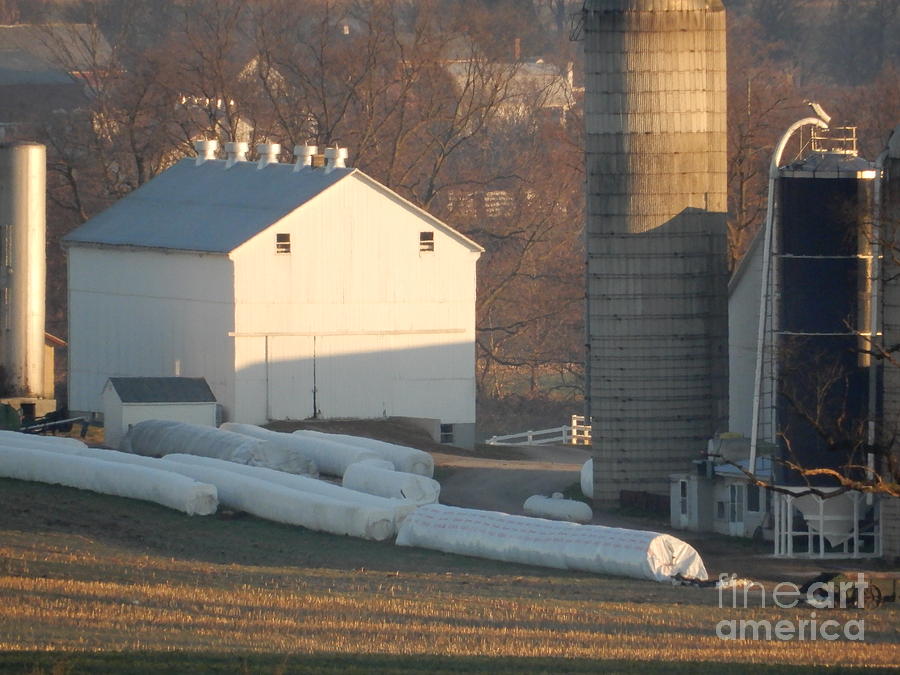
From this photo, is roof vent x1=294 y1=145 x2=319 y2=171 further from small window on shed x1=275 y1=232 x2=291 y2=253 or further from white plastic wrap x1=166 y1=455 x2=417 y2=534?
white plastic wrap x1=166 y1=455 x2=417 y2=534

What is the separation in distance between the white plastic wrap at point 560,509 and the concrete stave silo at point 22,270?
57.5 feet

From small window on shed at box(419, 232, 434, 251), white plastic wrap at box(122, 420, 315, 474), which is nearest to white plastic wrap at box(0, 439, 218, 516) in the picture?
white plastic wrap at box(122, 420, 315, 474)

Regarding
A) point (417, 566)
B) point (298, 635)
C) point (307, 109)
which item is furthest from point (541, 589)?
point (307, 109)

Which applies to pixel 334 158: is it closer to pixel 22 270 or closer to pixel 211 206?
pixel 211 206

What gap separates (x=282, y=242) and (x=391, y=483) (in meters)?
12.4

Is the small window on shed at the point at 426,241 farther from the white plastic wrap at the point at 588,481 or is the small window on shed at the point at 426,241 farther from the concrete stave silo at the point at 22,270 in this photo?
the white plastic wrap at the point at 588,481

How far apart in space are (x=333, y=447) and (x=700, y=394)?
25.7ft

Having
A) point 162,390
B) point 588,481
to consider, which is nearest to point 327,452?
point 588,481

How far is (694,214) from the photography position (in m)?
37.2

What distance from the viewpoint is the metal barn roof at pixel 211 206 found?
46312 millimetres

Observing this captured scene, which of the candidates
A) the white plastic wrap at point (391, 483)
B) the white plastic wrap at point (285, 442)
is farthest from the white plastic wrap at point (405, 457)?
the white plastic wrap at point (391, 483)

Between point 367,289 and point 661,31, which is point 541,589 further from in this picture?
point 367,289

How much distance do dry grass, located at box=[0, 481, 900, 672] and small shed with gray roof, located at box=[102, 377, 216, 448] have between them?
43.1 ft

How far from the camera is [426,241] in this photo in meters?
47.7
